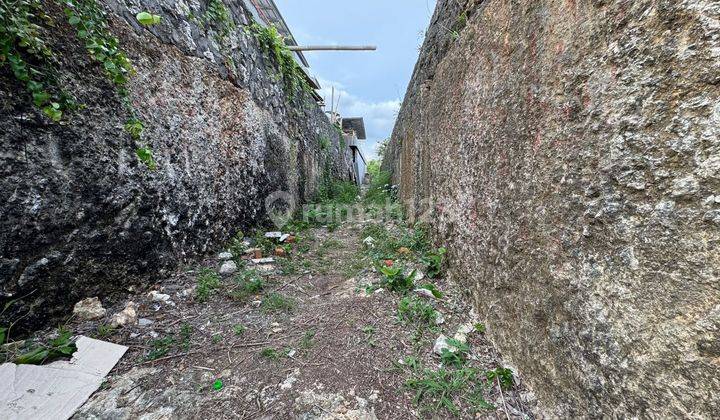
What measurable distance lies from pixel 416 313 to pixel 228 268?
1715mm

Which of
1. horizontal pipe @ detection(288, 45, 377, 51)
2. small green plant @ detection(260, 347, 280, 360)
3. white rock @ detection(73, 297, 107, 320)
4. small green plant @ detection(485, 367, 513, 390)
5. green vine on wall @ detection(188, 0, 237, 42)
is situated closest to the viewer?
small green plant @ detection(485, 367, 513, 390)

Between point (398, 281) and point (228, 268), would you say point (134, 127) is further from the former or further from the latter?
point (398, 281)

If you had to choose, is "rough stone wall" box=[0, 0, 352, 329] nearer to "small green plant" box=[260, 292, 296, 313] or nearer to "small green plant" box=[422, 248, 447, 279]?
"small green plant" box=[260, 292, 296, 313]

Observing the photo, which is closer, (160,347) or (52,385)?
(52,385)

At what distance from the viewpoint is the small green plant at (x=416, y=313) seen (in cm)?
190

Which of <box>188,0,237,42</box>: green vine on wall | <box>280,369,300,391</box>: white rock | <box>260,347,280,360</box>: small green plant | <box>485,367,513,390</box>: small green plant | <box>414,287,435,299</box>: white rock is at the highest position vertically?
<box>188,0,237,42</box>: green vine on wall

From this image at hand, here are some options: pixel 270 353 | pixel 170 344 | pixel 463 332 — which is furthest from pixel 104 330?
pixel 463 332

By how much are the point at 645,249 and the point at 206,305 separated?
2.40m

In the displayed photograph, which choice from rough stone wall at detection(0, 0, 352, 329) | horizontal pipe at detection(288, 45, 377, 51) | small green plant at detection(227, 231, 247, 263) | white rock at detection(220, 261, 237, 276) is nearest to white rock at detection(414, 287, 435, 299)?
white rock at detection(220, 261, 237, 276)

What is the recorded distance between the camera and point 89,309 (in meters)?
1.82

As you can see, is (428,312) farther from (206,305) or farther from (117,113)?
(117,113)

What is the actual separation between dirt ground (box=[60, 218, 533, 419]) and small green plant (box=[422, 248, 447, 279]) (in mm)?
90

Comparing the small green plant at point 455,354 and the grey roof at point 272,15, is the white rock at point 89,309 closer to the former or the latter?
the small green plant at point 455,354

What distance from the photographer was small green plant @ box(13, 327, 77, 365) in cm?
140
